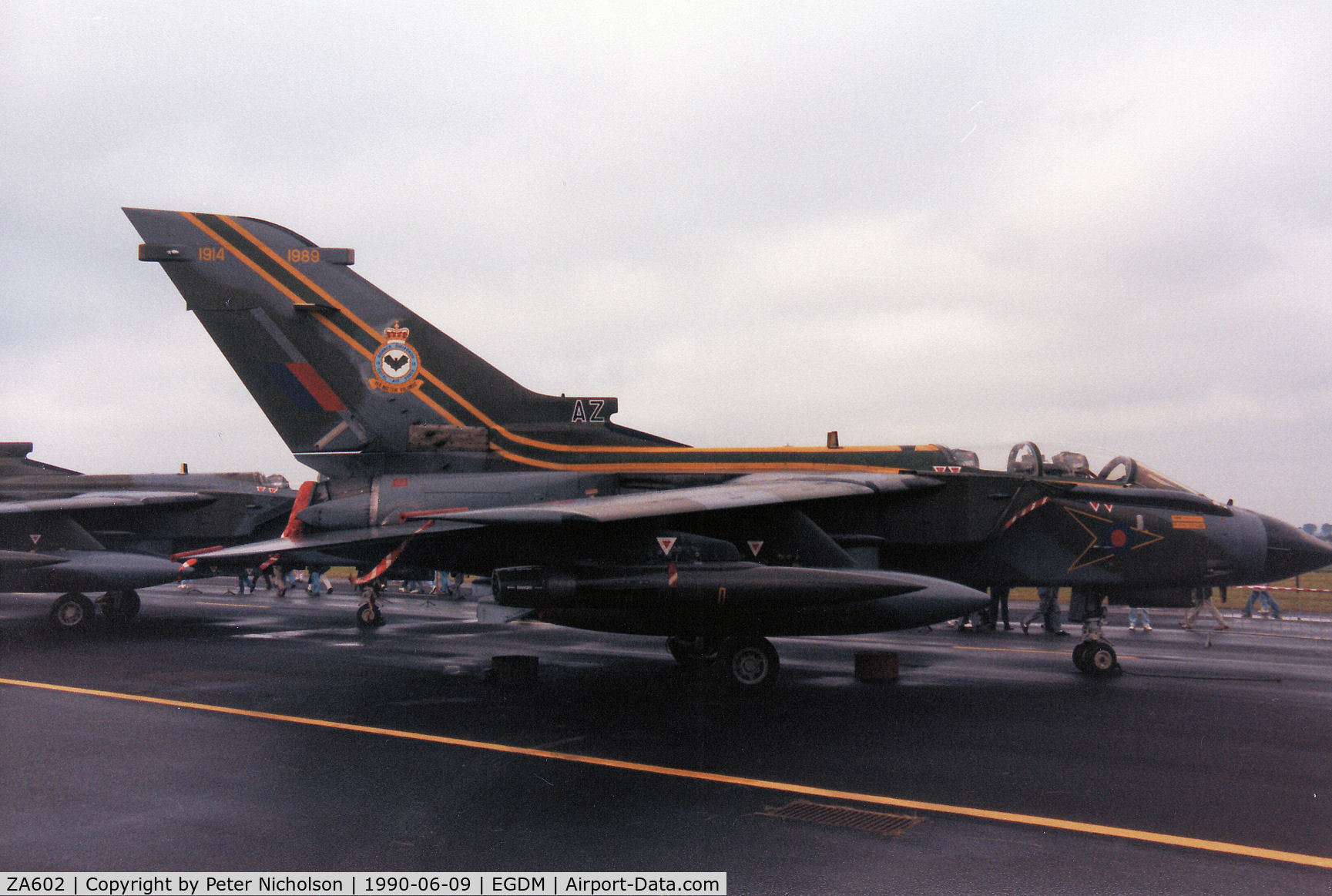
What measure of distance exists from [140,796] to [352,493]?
5.10 m

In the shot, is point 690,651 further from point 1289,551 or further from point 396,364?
point 1289,551

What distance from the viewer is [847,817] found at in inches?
202

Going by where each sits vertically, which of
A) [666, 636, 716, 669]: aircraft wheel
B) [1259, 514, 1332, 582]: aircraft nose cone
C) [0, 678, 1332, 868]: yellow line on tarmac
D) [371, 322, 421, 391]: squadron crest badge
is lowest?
[0, 678, 1332, 868]: yellow line on tarmac

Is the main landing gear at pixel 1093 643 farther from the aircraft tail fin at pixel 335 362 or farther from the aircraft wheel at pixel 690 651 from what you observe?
the aircraft tail fin at pixel 335 362

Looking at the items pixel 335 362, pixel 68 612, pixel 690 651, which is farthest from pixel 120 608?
pixel 690 651

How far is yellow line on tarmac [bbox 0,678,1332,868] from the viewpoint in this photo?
15.3 feet

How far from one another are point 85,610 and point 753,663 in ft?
45.0

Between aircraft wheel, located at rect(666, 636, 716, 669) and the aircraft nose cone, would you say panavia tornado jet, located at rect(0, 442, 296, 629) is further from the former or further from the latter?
the aircraft nose cone

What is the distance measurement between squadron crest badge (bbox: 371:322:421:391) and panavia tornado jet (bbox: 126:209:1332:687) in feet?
0.08

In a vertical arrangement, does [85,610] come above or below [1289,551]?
below

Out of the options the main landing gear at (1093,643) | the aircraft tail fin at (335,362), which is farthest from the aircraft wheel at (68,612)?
the main landing gear at (1093,643)

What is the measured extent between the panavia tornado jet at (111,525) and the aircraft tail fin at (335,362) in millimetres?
5375

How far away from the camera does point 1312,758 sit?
6.60 m

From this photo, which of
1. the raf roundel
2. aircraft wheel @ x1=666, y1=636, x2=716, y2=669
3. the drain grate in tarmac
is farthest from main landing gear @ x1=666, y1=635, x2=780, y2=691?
the raf roundel
